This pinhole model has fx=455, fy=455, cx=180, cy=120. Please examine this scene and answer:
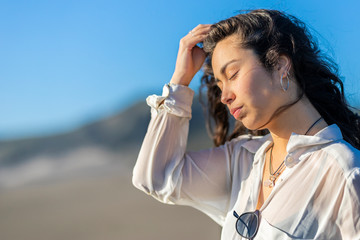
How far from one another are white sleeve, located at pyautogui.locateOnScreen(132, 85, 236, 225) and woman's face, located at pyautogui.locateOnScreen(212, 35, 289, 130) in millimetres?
330

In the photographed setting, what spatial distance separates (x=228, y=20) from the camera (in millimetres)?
1866

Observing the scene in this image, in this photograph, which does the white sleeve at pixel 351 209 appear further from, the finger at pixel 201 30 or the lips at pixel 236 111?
the finger at pixel 201 30

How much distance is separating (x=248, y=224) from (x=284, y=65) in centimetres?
61

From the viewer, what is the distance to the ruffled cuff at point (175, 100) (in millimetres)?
2008

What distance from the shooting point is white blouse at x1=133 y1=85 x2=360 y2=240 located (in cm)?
147

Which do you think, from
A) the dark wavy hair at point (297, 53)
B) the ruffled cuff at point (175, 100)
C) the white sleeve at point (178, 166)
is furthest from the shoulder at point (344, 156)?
the ruffled cuff at point (175, 100)

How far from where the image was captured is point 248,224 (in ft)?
5.46

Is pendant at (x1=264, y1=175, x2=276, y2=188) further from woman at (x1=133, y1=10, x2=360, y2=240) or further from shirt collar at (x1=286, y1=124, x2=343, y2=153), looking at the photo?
shirt collar at (x1=286, y1=124, x2=343, y2=153)

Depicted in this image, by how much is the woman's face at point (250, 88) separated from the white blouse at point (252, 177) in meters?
0.14

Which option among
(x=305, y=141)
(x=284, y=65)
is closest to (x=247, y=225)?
(x=305, y=141)

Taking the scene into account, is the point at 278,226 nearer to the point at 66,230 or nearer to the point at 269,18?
the point at 269,18

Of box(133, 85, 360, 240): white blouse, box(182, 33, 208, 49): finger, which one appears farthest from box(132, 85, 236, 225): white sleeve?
box(182, 33, 208, 49): finger

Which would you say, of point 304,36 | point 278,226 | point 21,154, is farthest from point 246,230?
point 21,154

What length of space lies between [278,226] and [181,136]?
0.66 metres
